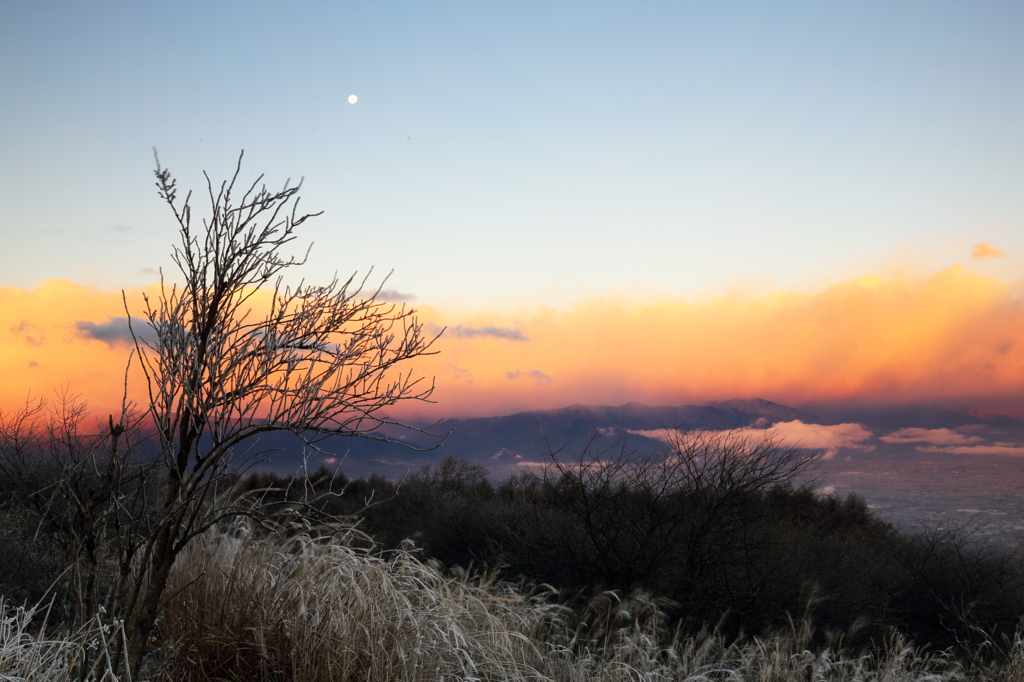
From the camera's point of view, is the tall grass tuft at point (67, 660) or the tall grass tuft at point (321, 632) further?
the tall grass tuft at point (321, 632)

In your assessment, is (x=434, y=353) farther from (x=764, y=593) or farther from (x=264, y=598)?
(x=764, y=593)

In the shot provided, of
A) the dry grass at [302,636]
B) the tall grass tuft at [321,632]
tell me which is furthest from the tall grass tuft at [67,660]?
the tall grass tuft at [321,632]

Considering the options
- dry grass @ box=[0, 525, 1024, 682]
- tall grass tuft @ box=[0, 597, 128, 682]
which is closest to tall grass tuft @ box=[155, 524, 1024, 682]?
dry grass @ box=[0, 525, 1024, 682]

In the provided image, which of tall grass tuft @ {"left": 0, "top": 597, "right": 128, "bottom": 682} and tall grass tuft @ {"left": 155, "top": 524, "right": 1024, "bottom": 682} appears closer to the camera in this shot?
tall grass tuft @ {"left": 0, "top": 597, "right": 128, "bottom": 682}

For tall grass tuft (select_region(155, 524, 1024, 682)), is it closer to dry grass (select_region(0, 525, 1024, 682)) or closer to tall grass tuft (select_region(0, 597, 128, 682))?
dry grass (select_region(0, 525, 1024, 682))

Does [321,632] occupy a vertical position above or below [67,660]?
above

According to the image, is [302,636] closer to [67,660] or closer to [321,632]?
[321,632]

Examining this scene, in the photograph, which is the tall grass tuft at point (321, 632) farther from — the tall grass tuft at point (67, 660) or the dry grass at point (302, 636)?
the tall grass tuft at point (67, 660)

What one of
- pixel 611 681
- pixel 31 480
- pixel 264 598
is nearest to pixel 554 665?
pixel 611 681

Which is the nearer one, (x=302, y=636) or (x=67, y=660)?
(x=67, y=660)

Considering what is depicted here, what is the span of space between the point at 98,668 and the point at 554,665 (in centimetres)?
419

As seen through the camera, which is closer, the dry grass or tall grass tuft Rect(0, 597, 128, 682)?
tall grass tuft Rect(0, 597, 128, 682)

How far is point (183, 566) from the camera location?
6.71 meters

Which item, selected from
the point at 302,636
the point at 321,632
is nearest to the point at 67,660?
the point at 302,636
